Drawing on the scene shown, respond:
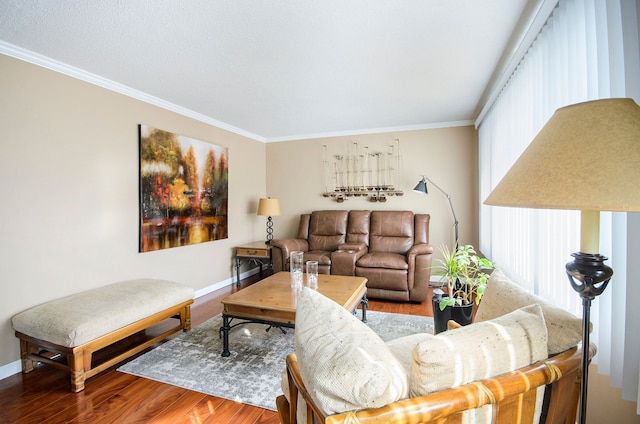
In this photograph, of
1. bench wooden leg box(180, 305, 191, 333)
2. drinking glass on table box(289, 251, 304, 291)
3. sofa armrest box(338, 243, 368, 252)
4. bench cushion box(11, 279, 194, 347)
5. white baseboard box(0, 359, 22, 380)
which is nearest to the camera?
bench cushion box(11, 279, 194, 347)

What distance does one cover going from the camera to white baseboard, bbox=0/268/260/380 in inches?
83.2

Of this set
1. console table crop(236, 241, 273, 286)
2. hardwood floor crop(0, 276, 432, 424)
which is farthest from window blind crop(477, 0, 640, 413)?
console table crop(236, 241, 273, 286)

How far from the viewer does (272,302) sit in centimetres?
228

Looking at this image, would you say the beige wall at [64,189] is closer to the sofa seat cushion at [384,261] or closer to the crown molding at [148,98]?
the crown molding at [148,98]

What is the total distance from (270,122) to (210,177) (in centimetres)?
118

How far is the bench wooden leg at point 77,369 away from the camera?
191 cm

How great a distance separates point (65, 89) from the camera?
2.50 meters

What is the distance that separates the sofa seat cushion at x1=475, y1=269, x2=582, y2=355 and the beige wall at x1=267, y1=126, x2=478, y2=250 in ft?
10.4

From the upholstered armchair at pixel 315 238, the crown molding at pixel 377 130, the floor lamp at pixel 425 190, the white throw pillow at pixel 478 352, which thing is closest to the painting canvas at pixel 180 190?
the upholstered armchair at pixel 315 238

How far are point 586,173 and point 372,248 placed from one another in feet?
12.4

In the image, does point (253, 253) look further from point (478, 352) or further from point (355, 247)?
point (478, 352)

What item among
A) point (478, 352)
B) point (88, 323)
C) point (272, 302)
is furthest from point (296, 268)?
point (478, 352)

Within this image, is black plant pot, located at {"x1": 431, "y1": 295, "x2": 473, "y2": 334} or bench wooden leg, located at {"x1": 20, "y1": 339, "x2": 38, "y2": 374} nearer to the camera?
bench wooden leg, located at {"x1": 20, "y1": 339, "x2": 38, "y2": 374}

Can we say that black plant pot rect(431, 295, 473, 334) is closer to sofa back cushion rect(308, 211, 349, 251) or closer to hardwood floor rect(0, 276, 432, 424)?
hardwood floor rect(0, 276, 432, 424)
